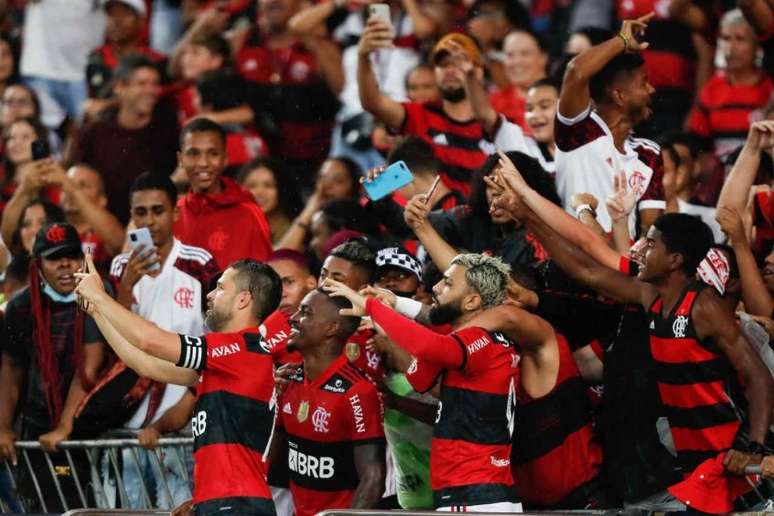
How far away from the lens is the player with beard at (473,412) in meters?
7.95

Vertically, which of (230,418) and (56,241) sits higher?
(56,241)

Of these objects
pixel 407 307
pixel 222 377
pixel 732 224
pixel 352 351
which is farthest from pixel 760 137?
pixel 222 377

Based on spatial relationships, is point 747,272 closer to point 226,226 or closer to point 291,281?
point 291,281

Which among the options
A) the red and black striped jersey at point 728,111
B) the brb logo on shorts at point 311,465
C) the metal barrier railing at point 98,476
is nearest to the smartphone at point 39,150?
the metal barrier railing at point 98,476

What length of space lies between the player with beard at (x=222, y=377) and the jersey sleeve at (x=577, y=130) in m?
2.00

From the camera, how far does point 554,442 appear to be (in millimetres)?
8477

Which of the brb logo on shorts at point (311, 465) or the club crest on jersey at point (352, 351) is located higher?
the club crest on jersey at point (352, 351)

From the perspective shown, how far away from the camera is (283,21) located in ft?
45.8

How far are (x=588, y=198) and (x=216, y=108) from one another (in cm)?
455

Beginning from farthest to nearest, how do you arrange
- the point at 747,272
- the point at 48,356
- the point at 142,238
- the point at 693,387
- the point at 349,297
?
the point at 48,356 → the point at 142,238 → the point at 747,272 → the point at 693,387 → the point at 349,297

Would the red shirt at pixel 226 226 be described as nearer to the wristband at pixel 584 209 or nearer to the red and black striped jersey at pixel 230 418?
the wristband at pixel 584 209

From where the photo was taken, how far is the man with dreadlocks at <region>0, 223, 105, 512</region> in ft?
32.2

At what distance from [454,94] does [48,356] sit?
3046mm

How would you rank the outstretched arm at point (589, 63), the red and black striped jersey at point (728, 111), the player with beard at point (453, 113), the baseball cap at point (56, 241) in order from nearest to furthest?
the outstretched arm at point (589, 63)
the baseball cap at point (56, 241)
the player with beard at point (453, 113)
the red and black striped jersey at point (728, 111)
